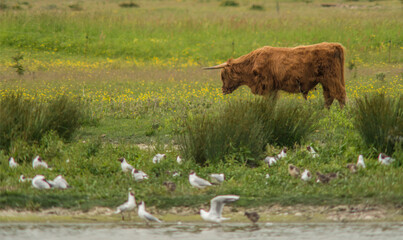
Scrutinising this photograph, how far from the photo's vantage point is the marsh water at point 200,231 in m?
5.88

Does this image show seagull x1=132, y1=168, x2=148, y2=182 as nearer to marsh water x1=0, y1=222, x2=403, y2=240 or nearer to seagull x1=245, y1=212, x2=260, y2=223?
marsh water x1=0, y1=222, x2=403, y2=240

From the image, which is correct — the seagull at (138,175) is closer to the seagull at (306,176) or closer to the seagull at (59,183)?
the seagull at (59,183)

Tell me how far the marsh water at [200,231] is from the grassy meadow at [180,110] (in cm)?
36

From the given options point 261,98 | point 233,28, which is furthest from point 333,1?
point 261,98

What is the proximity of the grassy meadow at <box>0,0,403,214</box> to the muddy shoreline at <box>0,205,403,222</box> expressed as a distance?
0.09m

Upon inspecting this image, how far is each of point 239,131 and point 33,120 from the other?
2.77 m

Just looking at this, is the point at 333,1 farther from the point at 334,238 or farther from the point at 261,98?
the point at 334,238

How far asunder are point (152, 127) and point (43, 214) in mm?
4320

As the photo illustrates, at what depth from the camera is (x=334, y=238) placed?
5.84 meters

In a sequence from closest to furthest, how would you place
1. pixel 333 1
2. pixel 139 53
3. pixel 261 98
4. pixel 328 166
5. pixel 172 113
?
pixel 328 166 → pixel 261 98 → pixel 172 113 → pixel 139 53 → pixel 333 1

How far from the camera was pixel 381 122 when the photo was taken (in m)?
7.77

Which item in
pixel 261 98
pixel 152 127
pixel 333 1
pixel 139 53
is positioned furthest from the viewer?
pixel 333 1

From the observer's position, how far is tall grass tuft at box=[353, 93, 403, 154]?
25.3 feet

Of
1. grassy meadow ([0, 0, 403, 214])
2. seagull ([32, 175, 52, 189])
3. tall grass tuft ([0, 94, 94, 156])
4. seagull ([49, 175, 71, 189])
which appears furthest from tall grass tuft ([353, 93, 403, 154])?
tall grass tuft ([0, 94, 94, 156])
